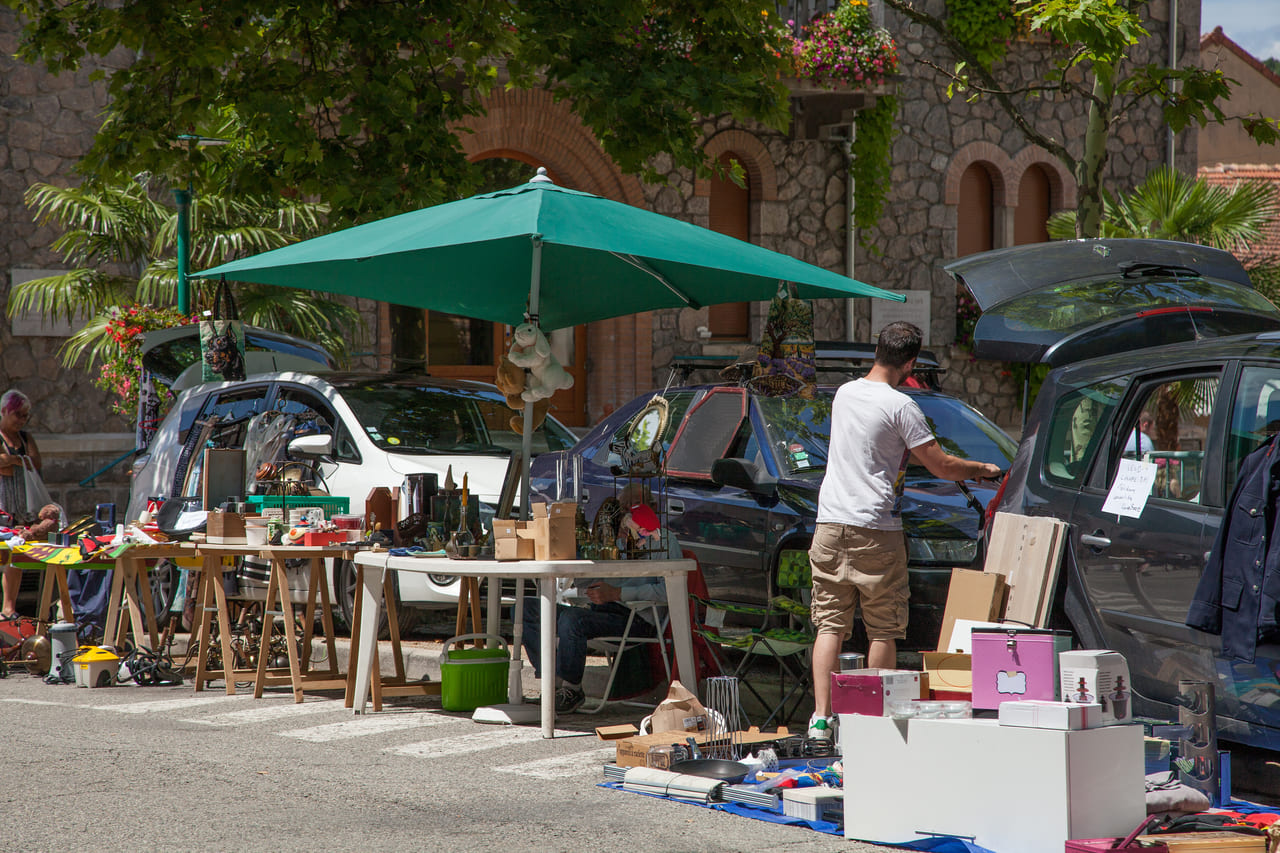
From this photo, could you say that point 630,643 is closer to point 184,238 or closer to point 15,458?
point 15,458

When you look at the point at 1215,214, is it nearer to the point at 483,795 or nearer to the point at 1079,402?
the point at 1079,402

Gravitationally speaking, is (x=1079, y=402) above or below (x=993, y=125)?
below

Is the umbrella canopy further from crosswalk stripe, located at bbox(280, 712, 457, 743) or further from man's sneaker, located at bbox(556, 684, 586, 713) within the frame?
crosswalk stripe, located at bbox(280, 712, 457, 743)

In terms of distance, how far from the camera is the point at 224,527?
8289 millimetres

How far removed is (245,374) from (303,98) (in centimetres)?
225

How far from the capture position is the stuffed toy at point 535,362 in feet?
23.9

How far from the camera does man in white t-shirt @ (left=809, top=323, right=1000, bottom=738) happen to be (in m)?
6.30

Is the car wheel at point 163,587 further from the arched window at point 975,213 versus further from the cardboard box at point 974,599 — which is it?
the arched window at point 975,213

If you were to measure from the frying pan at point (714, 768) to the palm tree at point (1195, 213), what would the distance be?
35.1 feet

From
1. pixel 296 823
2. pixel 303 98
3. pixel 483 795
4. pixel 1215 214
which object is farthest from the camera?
pixel 1215 214

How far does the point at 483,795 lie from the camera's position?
221 inches

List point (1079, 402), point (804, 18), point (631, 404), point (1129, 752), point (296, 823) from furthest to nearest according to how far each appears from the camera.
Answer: point (804, 18) → point (631, 404) → point (1079, 402) → point (296, 823) → point (1129, 752)

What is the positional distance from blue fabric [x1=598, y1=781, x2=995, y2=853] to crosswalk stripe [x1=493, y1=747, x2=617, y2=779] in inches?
11.1

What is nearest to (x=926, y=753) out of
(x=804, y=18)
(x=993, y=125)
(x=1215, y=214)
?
(x=1215, y=214)
